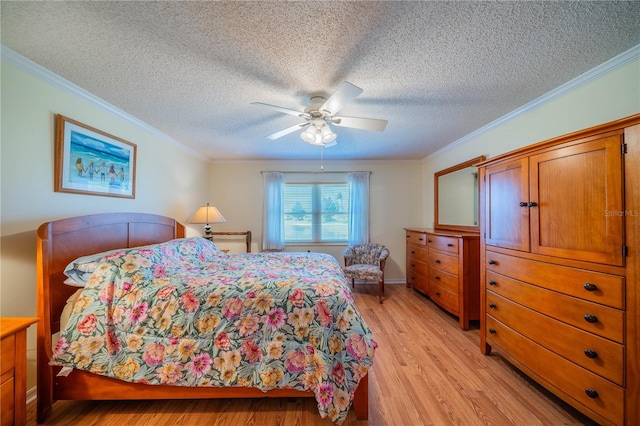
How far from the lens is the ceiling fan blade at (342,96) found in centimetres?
151

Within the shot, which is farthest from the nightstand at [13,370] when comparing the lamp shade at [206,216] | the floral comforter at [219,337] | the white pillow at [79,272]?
the lamp shade at [206,216]

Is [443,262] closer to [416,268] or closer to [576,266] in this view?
[416,268]

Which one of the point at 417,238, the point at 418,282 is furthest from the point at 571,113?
the point at 418,282

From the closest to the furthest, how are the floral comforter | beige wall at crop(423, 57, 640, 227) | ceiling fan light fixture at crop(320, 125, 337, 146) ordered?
1. the floral comforter
2. beige wall at crop(423, 57, 640, 227)
3. ceiling fan light fixture at crop(320, 125, 337, 146)

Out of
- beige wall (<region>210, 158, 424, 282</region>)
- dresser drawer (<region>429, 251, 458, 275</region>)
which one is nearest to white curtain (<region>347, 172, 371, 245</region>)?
beige wall (<region>210, 158, 424, 282</region>)

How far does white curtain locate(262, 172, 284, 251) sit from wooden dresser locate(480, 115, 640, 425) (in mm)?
3218

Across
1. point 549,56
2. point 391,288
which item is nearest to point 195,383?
point 549,56

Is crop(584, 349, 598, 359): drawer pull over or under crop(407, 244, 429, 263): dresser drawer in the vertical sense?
under

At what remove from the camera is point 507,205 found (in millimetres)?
1855

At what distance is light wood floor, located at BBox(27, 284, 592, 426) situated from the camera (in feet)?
4.81

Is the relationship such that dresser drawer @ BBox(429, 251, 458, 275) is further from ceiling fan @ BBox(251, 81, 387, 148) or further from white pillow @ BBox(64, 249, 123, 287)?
white pillow @ BBox(64, 249, 123, 287)

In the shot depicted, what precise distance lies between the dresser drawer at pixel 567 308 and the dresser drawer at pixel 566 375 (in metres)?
0.25

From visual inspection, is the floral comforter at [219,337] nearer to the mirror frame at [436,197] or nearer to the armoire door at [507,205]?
the armoire door at [507,205]

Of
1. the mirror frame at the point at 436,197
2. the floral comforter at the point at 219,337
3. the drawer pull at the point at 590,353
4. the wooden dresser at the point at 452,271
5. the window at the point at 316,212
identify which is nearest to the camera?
the drawer pull at the point at 590,353
